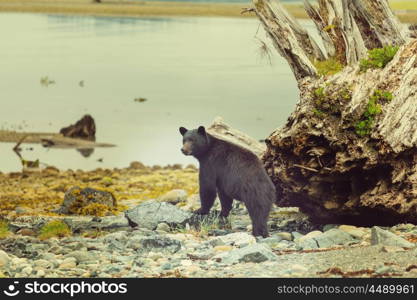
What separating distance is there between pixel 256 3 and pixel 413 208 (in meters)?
3.71

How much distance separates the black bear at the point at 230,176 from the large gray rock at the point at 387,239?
1406 mm

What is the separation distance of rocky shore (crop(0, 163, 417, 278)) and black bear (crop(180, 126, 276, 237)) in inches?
11.4

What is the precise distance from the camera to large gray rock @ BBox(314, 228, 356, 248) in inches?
413

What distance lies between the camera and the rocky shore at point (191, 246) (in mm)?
9125

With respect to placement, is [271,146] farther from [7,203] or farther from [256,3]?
[7,203]

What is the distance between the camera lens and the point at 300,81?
464 inches

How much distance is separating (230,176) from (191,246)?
1228 mm

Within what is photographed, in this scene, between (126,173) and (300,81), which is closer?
(300,81)

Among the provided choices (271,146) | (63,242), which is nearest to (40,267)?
(63,242)

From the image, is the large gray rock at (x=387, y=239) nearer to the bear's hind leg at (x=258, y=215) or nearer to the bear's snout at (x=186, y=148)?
the bear's hind leg at (x=258, y=215)

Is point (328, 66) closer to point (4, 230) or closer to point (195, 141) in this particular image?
point (195, 141)

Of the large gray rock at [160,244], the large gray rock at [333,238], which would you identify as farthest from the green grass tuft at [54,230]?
the large gray rock at [333,238]

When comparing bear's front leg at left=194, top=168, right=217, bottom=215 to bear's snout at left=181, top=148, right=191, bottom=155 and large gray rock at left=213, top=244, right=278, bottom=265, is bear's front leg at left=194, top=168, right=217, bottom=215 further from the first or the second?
large gray rock at left=213, top=244, right=278, bottom=265

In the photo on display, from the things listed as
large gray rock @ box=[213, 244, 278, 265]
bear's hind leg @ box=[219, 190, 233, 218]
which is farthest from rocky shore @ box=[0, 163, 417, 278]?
bear's hind leg @ box=[219, 190, 233, 218]
